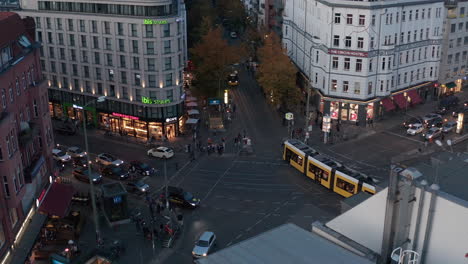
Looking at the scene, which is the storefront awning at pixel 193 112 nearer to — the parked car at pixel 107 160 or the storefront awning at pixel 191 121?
the storefront awning at pixel 191 121

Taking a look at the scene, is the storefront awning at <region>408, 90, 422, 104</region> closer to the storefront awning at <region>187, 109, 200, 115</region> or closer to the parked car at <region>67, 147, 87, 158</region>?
the storefront awning at <region>187, 109, 200, 115</region>

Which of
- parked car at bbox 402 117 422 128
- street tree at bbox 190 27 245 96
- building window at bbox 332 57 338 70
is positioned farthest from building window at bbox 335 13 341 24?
street tree at bbox 190 27 245 96

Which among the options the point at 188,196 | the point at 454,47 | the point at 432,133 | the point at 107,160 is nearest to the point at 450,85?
the point at 454,47

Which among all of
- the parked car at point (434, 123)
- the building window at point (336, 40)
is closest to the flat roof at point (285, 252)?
the building window at point (336, 40)

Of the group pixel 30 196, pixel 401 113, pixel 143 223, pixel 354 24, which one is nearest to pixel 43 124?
pixel 30 196

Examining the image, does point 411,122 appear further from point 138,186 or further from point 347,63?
point 138,186
